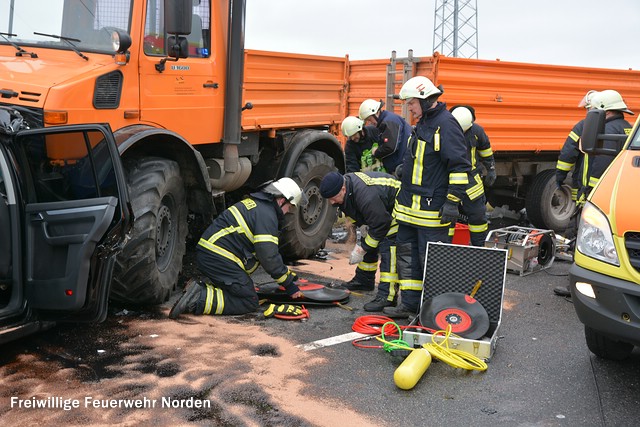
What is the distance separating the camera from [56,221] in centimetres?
419

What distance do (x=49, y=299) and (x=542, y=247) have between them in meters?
5.35

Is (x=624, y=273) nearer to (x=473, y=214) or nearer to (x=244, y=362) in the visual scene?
(x=244, y=362)

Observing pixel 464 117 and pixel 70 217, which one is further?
pixel 464 117

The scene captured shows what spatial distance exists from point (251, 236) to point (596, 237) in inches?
105

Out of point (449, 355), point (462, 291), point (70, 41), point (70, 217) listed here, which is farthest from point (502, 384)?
point (70, 41)

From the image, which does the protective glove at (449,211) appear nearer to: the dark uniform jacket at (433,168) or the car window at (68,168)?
the dark uniform jacket at (433,168)

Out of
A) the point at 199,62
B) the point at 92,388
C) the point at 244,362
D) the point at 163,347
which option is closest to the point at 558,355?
the point at 244,362

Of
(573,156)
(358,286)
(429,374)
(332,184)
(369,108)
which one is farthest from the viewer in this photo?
(369,108)

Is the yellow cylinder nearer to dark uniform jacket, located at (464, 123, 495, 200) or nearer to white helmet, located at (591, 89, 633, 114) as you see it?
dark uniform jacket, located at (464, 123, 495, 200)

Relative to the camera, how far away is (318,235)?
7.98 metres

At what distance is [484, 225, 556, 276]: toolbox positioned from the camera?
743 centimetres

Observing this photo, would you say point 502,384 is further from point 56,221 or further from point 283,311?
point 56,221

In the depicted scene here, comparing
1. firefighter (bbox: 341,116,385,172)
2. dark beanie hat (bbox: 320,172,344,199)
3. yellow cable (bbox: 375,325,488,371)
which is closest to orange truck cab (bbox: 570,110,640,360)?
yellow cable (bbox: 375,325,488,371)

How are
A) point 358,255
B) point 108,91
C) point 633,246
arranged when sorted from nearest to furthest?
point 633,246, point 108,91, point 358,255
